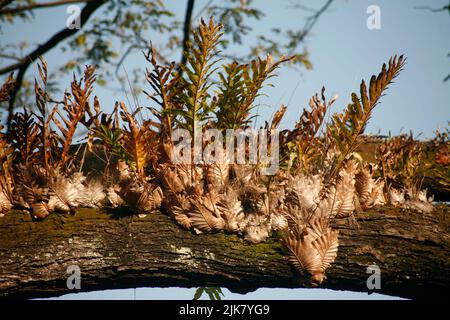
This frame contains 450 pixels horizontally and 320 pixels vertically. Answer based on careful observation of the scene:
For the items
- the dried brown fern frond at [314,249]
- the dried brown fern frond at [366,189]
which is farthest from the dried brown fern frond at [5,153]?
the dried brown fern frond at [366,189]

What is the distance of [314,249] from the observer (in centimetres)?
200

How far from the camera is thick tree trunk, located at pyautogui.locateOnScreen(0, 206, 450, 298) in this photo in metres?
2.04

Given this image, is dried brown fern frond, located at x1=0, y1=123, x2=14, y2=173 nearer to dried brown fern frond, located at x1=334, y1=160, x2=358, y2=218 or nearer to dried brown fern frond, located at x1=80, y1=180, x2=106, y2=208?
dried brown fern frond, located at x1=80, y1=180, x2=106, y2=208

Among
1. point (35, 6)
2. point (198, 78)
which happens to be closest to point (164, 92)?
point (198, 78)

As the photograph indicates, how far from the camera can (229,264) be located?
81.5 inches

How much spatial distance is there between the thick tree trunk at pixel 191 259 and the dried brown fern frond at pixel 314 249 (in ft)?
0.16

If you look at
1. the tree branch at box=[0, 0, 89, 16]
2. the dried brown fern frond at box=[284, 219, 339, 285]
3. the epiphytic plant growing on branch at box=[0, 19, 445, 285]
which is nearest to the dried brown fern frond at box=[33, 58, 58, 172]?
the epiphytic plant growing on branch at box=[0, 19, 445, 285]

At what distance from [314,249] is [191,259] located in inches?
23.1

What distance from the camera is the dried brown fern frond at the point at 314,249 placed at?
1.99 m

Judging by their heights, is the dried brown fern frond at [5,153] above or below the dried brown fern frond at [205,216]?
above

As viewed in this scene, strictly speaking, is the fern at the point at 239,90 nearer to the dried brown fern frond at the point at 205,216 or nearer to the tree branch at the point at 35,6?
the dried brown fern frond at the point at 205,216

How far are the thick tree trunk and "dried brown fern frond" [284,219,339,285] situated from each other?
0.05 meters
